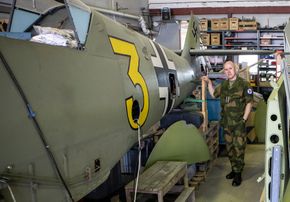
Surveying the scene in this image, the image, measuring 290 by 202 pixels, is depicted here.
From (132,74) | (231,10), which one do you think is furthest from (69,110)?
(231,10)

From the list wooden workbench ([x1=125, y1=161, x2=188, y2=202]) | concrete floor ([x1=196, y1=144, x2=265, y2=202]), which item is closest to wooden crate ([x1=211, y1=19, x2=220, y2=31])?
concrete floor ([x1=196, y1=144, x2=265, y2=202])

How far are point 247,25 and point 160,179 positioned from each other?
9.08 meters

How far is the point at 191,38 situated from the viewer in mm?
5777

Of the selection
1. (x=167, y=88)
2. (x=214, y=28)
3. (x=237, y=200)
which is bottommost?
(x=237, y=200)

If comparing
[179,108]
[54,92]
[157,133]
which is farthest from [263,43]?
[54,92]

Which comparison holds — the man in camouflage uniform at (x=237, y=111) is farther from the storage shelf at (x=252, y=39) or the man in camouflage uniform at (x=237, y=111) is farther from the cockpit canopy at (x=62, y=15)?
the storage shelf at (x=252, y=39)

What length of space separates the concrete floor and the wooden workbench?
2.35 ft

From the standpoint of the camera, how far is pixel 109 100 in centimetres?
197

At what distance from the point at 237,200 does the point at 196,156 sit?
2.14 ft

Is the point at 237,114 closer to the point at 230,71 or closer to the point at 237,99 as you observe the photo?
the point at 237,99

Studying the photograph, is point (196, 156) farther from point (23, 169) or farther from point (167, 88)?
point (23, 169)

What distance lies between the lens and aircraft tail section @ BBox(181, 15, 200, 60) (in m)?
5.38

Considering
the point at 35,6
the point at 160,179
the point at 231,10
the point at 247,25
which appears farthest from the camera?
the point at 231,10

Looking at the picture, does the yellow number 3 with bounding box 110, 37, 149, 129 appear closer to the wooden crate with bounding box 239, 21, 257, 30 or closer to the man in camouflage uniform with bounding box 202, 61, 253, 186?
the man in camouflage uniform with bounding box 202, 61, 253, 186
